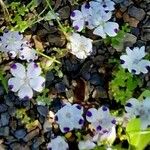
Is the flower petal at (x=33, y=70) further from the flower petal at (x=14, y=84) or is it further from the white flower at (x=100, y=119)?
the white flower at (x=100, y=119)

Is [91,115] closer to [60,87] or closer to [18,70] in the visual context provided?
[60,87]

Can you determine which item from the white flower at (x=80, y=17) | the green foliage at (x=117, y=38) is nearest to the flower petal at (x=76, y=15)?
the white flower at (x=80, y=17)

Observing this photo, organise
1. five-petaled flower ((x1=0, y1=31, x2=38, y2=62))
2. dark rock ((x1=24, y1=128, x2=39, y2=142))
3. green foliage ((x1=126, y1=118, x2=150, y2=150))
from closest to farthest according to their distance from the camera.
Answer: green foliage ((x1=126, y1=118, x2=150, y2=150)) < dark rock ((x1=24, y1=128, x2=39, y2=142)) < five-petaled flower ((x1=0, y1=31, x2=38, y2=62))

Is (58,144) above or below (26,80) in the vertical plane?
below

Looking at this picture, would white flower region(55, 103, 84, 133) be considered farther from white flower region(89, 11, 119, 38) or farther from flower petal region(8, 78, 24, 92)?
white flower region(89, 11, 119, 38)

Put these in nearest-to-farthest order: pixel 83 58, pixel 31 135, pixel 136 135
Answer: pixel 136 135 → pixel 31 135 → pixel 83 58

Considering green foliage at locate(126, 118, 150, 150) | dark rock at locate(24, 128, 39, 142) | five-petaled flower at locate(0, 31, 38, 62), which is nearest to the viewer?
green foliage at locate(126, 118, 150, 150)

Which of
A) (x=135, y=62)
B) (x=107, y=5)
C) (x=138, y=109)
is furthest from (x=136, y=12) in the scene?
(x=138, y=109)

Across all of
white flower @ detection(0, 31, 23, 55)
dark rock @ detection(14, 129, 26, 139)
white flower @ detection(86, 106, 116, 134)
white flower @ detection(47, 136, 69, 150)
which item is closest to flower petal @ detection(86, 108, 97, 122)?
white flower @ detection(86, 106, 116, 134)
